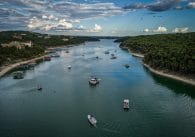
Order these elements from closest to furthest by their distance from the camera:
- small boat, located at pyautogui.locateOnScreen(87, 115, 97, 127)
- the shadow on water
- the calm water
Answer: the calm water, small boat, located at pyautogui.locateOnScreen(87, 115, 97, 127), the shadow on water

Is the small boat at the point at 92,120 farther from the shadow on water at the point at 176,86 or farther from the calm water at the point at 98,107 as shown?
the shadow on water at the point at 176,86

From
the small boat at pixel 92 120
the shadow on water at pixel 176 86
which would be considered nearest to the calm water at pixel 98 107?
the shadow on water at pixel 176 86

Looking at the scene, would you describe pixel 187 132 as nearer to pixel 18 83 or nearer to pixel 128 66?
pixel 18 83

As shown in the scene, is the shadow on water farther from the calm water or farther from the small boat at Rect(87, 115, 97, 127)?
the small boat at Rect(87, 115, 97, 127)

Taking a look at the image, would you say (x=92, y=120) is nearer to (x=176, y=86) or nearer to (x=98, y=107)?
(x=98, y=107)

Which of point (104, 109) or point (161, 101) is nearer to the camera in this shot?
point (104, 109)

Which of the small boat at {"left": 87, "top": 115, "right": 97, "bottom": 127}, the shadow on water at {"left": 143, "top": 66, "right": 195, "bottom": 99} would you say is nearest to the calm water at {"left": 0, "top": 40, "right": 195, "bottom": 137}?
the shadow on water at {"left": 143, "top": 66, "right": 195, "bottom": 99}

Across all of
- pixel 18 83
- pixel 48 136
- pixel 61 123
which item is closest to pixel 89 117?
pixel 61 123

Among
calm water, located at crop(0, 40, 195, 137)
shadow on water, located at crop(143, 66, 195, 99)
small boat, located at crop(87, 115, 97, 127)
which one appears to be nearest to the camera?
calm water, located at crop(0, 40, 195, 137)
